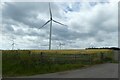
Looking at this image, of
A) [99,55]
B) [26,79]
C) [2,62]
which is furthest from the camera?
[99,55]

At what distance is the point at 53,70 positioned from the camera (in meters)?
17.8

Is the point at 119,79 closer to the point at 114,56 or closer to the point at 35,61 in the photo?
the point at 35,61

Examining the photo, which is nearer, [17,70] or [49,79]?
[49,79]

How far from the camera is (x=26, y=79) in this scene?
42.2ft

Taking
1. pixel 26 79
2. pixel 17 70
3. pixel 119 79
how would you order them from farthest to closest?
pixel 17 70 → pixel 26 79 → pixel 119 79

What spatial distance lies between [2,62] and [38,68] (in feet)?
16.0

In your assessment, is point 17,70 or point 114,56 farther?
point 114,56

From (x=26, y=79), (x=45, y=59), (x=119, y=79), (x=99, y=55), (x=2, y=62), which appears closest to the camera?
(x=119, y=79)

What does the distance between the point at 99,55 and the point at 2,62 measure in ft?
45.5

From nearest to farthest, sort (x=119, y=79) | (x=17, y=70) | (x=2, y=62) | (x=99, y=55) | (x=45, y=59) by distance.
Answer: (x=119, y=79)
(x=17, y=70)
(x=2, y=62)
(x=45, y=59)
(x=99, y=55)

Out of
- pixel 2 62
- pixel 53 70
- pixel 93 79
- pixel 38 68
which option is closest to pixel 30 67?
pixel 38 68

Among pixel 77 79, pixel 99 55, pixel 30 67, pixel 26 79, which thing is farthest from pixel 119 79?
pixel 99 55

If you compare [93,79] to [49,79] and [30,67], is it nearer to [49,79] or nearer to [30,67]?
[49,79]

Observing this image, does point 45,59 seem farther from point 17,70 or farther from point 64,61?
point 17,70
